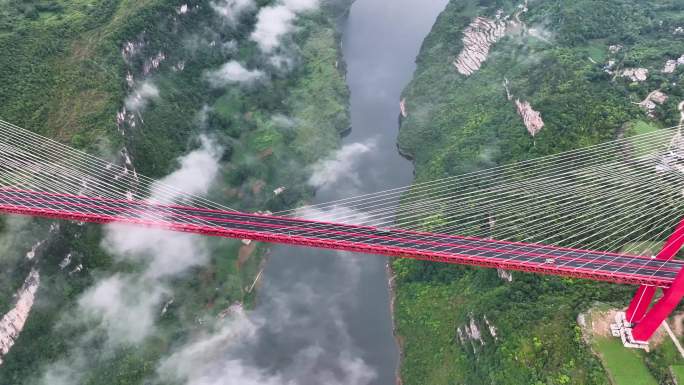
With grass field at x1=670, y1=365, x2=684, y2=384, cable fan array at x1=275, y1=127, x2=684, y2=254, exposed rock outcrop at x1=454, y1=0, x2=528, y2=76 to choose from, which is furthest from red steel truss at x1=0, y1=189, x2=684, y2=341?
exposed rock outcrop at x1=454, y1=0, x2=528, y2=76

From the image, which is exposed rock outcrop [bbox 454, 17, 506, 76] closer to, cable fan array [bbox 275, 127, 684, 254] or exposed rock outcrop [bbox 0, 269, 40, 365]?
cable fan array [bbox 275, 127, 684, 254]

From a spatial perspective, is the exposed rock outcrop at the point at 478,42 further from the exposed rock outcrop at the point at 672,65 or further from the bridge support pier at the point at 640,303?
the bridge support pier at the point at 640,303

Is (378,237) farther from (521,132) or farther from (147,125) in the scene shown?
(147,125)

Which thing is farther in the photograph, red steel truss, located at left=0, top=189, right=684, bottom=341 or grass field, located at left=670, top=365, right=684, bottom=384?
grass field, located at left=670, top=365, right=684, bottom=384

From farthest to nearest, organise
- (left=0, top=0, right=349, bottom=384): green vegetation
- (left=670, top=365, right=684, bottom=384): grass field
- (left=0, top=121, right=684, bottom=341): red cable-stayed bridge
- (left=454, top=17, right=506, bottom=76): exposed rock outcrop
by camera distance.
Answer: (left=454, top=17, right=506, bottom=76): exposed rock outcrop < (left=0, top=0, right=349, bottom=384): green vegetation < (left=670, top=365, right=684, bottom=384): grass field < (left=0, top=121, right=684, bottom=341): red cable-stayed bridge

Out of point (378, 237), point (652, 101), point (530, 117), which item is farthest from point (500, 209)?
point (652, 101)

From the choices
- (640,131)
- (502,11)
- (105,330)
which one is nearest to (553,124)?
(640,131)
